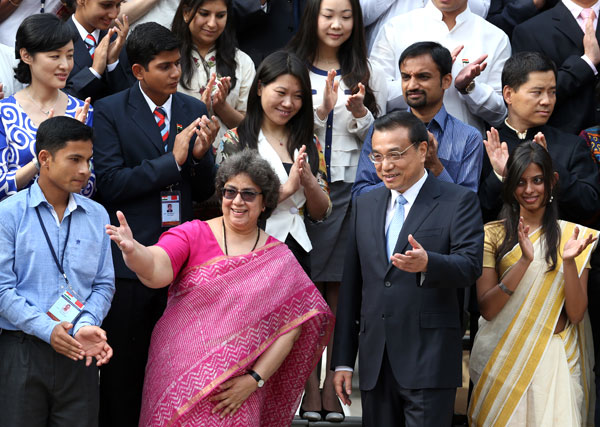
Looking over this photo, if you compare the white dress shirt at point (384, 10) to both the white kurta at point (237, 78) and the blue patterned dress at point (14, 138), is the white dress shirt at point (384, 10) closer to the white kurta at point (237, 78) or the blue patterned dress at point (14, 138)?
the white kurta at point (237, 78)

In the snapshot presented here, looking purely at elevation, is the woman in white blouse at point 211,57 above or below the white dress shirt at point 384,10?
below

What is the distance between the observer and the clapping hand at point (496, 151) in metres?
5.19

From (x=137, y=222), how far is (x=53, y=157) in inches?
27.8

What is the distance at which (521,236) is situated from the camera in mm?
4684

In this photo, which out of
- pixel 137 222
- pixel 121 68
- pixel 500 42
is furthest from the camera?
pixel 500 42

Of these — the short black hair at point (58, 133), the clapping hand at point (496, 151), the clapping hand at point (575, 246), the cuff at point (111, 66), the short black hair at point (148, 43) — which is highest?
the short black hair at point (148, 43)

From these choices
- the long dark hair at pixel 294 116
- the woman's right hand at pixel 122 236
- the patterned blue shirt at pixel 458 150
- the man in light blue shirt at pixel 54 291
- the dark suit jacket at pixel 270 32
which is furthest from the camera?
the dark suit jacket at pixel 270 32

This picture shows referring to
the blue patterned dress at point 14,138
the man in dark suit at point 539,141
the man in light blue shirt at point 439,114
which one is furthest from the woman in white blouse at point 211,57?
the man in dark suit at point 539,141

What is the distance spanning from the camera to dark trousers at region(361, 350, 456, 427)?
427 cm

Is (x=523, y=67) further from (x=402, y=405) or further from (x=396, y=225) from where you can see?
(x=402, y=405)

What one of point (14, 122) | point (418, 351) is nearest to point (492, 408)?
point (418, 351)

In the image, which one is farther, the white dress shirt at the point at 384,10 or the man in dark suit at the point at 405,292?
the white dress shirt at the point at 384,10

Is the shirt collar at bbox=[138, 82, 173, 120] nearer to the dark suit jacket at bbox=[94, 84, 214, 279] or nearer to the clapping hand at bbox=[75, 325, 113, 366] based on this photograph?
the dark suit jacket at bbox=[94, 84, 214, 279]

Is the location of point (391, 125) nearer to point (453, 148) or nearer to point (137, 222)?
point (453, 148)
